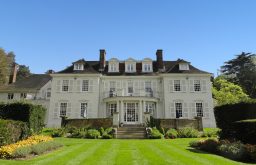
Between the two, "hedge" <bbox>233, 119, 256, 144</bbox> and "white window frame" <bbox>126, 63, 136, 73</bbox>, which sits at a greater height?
"white window frame" <bbox>126, 63, 136, 73</bbox>

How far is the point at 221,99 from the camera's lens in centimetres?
3722

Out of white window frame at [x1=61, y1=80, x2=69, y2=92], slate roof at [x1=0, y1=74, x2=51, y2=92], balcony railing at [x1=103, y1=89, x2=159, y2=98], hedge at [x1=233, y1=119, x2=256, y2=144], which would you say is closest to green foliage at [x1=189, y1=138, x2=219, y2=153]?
hedge at [x1=233, y1=119, x2=256, y2=144]

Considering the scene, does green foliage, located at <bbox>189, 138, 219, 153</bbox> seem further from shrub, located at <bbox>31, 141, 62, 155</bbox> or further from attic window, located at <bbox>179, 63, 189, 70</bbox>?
attic window, located at <bbox>179, 63, 189, 70</bbox>

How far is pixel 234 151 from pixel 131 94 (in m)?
19.7

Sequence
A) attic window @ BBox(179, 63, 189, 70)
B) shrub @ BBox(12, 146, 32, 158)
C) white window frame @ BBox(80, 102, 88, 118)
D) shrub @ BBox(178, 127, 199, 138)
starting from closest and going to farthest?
shrub @ BBox(12, 146, 32, 158) → shrub @ BBox(178, 127, 199, 138) → white window frame @ BBox(80, 102, 88, 118) → attic window @ BBox(179, 63, 189, 70)

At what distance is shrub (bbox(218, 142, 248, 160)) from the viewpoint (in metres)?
9.74

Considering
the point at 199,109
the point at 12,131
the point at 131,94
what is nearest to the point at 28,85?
the point at 131,94

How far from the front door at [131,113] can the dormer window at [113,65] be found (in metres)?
6.26

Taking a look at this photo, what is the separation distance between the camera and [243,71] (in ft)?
161

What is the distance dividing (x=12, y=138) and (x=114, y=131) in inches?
387

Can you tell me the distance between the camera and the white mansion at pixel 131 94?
2741 cm

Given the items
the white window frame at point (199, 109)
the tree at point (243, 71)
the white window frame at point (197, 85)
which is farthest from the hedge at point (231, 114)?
the tree at point (243, 71)

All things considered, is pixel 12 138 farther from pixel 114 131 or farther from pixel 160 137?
pixel 160 137

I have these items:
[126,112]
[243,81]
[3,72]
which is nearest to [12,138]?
[126,112]
